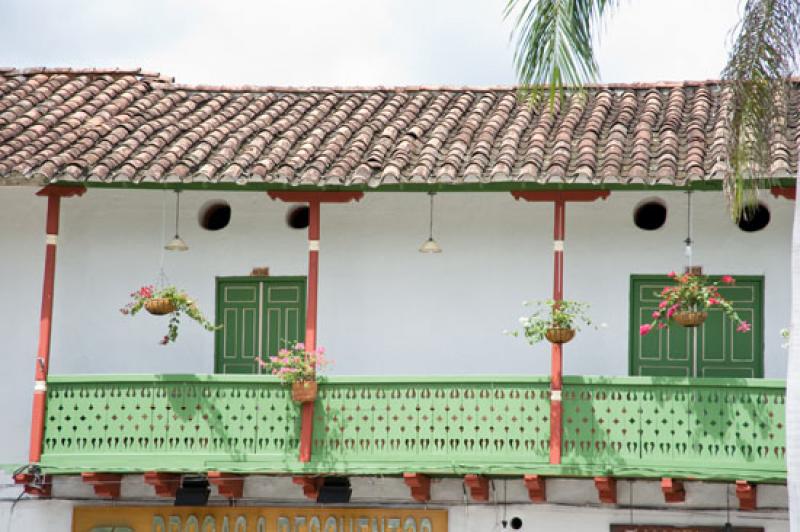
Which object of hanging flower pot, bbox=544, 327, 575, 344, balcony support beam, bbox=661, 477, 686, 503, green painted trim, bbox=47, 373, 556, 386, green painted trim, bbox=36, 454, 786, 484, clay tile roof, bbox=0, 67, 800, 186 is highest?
clay tile roof, bbox=0, 67, 800, 186

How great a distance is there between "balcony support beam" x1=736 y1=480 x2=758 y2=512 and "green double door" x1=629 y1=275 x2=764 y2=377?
1578mm

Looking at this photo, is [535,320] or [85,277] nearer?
[535,320]

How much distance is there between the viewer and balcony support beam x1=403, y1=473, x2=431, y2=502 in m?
19.4

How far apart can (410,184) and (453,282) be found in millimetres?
1926

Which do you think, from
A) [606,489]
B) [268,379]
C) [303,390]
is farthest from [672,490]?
[268,379]

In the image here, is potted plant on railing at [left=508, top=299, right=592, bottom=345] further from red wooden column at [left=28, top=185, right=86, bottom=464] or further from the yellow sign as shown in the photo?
red wooden column at [left=28, top=185, right=86, bottom=464]

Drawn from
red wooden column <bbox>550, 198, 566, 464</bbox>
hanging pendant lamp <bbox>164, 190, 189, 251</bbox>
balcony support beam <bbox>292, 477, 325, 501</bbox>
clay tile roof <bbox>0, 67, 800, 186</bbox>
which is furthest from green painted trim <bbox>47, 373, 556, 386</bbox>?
clay tile roof <bbox>0, 67, 800, 186</bbox>

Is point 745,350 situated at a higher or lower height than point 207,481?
higher

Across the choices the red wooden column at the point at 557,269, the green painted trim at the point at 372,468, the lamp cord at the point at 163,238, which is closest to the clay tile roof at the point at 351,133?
the red wooden column at the point at 557,269

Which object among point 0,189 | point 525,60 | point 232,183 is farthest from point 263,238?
point 525,60

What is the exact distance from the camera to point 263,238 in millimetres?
21500

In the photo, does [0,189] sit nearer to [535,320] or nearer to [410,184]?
[410,184]

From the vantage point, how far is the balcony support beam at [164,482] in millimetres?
19750

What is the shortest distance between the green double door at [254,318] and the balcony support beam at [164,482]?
1.66 metres
